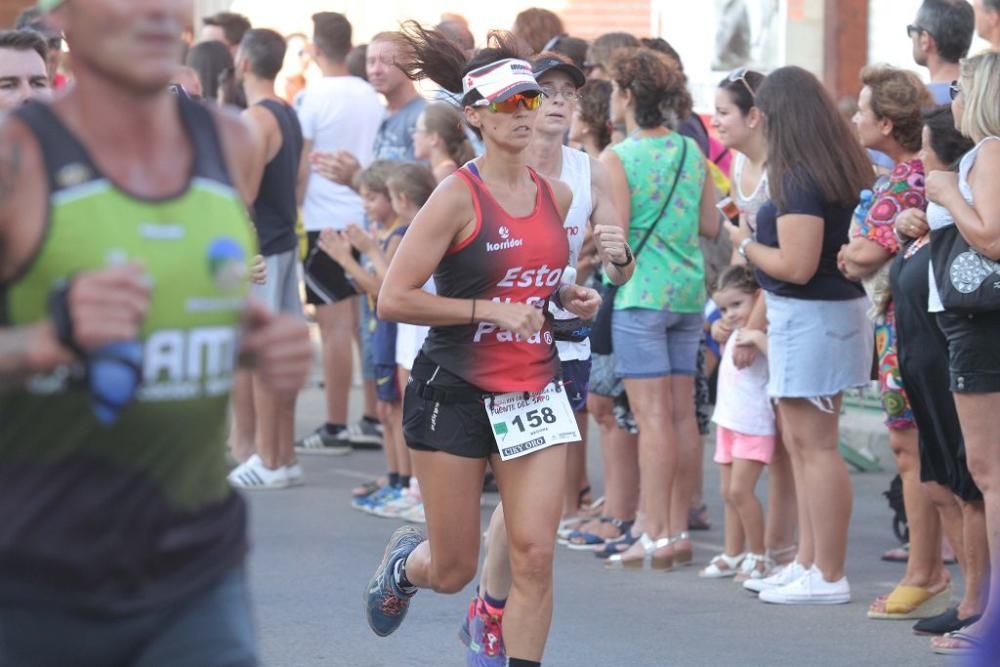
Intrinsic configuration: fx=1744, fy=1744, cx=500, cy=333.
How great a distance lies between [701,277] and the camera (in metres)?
8.16

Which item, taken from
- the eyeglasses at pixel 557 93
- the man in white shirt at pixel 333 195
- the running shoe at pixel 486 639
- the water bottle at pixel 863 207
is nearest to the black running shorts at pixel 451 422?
the running shoe at pixel 486 639

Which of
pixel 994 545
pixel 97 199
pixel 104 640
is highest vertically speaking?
pixel 97 199

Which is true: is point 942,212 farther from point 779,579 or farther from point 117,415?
point 117,415

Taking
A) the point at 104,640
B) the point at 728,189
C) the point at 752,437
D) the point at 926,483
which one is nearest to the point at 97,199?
the point at 104,640

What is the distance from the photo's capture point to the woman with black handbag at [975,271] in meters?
6.06

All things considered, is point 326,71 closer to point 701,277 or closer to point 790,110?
point 701,277

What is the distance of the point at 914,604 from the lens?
7.05 metres

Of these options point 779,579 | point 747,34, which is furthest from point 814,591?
point 747,34

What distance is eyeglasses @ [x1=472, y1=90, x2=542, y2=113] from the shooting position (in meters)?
5.64

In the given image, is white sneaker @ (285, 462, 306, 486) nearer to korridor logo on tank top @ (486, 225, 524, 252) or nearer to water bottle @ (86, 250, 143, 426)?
korridor logo on tank top @ (486, 225, 524, 252)

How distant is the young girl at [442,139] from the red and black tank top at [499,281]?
332 centimetres

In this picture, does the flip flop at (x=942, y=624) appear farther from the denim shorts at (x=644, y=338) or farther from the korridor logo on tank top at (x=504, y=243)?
the korridor logo on tank top at (x=504, y=243)

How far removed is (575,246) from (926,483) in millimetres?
1696

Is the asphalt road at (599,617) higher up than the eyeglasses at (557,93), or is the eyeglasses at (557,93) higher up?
the eyeglasses at (557,93)
